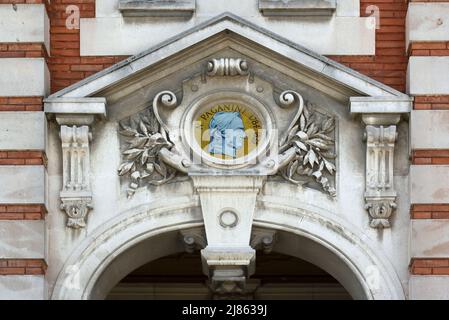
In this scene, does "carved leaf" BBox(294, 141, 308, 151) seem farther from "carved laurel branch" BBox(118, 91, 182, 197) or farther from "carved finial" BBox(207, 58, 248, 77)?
"carved laurel branch" BBox(118, 91, 182, 197)

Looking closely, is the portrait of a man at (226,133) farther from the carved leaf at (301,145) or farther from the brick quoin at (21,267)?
the brick quoin at (21,267)

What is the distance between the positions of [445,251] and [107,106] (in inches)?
143

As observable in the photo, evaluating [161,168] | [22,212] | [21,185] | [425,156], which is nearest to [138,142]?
[161,168]

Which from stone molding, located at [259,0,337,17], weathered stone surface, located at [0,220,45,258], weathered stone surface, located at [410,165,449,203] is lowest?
weathered stone surface, located at [0,220,45,258]

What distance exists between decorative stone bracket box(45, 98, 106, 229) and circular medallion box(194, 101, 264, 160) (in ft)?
3.40

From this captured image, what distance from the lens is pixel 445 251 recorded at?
64.5 ft

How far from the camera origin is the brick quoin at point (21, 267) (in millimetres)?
19656

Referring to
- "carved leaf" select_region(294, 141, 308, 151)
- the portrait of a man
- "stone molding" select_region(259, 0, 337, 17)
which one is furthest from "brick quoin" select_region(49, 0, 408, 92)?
the portrait of a man

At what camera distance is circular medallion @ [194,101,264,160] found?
2031 cm

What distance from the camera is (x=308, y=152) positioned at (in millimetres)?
20188

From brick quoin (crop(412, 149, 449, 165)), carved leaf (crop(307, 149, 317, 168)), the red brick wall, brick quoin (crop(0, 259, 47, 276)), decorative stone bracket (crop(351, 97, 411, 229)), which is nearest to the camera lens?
brick quoin (crop(0, 259, 47, 276))

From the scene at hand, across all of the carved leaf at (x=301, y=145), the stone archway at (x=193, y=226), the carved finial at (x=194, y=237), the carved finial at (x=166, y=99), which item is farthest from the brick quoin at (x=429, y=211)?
the carved finial at (x=166, y=99)

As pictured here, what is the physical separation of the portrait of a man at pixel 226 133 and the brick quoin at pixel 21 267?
6.80ft
